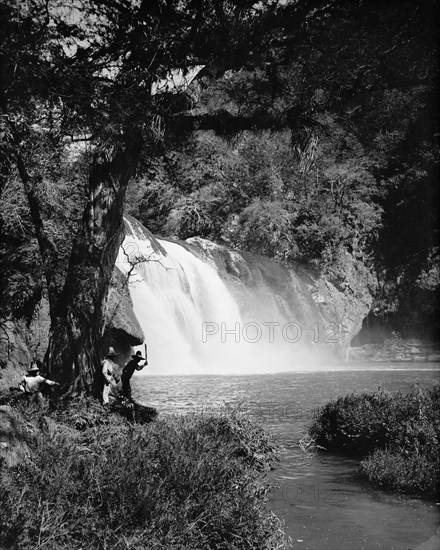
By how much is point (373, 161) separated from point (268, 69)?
26416mm

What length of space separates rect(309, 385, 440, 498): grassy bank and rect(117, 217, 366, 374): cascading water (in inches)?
372

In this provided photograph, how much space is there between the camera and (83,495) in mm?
4488

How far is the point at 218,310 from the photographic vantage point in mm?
23531

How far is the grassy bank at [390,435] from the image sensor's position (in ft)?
22.3

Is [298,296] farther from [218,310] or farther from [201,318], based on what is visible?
[201,318]

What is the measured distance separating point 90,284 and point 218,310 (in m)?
14.5

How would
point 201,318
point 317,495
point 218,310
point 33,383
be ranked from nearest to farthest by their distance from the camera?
point 317,495, point 33,383, point 201,318, point 218,310

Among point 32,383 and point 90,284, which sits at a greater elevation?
point 90,284

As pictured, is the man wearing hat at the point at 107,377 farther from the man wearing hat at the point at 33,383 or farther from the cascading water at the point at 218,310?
the cascading water at the point at 218,310

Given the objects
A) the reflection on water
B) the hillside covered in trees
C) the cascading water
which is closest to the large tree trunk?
the hillside covered in trees

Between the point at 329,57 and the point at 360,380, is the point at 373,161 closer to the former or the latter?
the point at 360,380

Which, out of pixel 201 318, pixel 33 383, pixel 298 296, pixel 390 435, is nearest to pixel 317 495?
pixel 390 435

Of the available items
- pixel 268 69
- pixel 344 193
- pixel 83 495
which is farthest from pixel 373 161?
pixel 83 495

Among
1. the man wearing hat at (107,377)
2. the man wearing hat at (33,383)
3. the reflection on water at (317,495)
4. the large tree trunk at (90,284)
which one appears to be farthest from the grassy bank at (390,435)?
the man wearing hat at (33,383)
